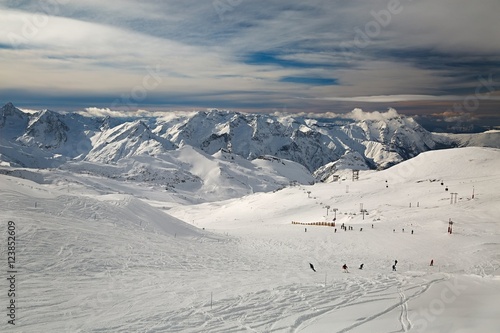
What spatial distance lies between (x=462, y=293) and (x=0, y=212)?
38.0m

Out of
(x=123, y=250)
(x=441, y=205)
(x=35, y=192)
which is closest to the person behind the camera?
(x=123, y=250)

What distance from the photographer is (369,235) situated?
5091 centimetres

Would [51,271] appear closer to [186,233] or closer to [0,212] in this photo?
[0,212]

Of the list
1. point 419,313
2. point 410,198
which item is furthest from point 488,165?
point 419,313

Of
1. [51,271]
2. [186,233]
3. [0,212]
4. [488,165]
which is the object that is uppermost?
[488,165]

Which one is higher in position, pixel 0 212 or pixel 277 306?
pixel 0 212

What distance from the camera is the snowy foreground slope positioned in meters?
16.5

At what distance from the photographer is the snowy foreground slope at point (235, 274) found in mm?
16531

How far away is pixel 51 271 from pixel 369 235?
42251 millimetres

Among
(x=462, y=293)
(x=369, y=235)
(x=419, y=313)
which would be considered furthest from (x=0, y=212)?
(x=369, y=235)

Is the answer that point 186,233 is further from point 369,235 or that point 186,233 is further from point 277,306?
point 277,306

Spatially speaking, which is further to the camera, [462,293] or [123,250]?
[123,250]

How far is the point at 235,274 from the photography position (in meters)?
27.0

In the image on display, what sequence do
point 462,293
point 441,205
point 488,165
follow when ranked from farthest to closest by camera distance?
point 488,165
point 441,205
point 462,293
